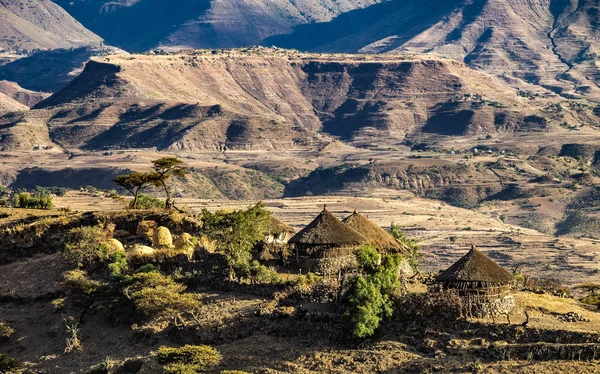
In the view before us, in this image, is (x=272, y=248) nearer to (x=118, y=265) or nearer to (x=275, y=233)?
(x=275, y=233)

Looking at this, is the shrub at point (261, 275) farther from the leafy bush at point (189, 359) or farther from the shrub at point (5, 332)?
the shrub at point (5, 332)

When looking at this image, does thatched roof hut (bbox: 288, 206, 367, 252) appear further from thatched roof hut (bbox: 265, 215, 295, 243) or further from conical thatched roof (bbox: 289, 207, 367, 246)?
thatched roof hut (bbox: 265, 215, 295, 243)

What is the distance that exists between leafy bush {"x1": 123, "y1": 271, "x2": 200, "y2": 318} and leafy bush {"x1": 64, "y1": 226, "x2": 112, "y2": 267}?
5261 mm

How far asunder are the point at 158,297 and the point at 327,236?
8318mm

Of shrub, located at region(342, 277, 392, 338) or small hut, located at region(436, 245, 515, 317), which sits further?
small hut, located at region(436, 245, 515, 317)

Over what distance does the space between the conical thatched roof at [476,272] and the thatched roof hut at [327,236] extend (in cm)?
601

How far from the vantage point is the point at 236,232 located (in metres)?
45.3

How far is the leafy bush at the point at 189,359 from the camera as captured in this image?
35.8 m

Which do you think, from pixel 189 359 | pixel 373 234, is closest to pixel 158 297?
pixel 189 359

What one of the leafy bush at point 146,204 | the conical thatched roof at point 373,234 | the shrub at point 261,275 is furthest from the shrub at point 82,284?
the leafy bush at point 146,204

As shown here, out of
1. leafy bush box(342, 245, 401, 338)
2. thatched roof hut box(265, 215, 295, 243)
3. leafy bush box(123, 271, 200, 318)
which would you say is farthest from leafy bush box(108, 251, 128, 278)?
leafy bush box(342, 245, 401, 338)

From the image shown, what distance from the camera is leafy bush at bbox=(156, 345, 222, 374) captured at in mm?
35812

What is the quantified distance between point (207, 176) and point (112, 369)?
14571 cm

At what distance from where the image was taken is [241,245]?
147 ft
